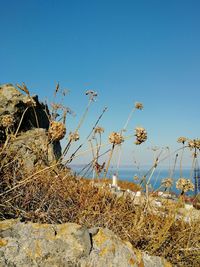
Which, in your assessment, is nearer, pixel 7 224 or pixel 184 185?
pixel 7 224

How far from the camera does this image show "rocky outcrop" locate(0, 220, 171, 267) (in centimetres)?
266

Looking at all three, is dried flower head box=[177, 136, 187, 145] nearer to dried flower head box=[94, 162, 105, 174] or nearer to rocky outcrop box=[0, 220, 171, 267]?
dried flower head box=[94, 162, 105, 174]

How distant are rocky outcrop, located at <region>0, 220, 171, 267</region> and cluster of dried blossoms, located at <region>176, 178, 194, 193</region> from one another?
1170 millimetres

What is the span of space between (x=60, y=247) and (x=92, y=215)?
96cm

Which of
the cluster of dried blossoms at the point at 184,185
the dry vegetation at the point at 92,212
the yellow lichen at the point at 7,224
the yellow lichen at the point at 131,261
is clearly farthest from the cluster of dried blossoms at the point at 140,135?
the yellow lichen at the point at 7,224

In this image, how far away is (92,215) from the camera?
3.73m

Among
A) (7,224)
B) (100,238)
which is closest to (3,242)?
(7,224)

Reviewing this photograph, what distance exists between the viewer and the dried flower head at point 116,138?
3641mm

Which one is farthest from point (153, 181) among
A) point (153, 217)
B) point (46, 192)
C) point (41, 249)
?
point (41, 249)

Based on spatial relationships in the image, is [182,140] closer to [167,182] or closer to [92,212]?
[167,182]

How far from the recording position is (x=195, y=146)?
13.7 ft

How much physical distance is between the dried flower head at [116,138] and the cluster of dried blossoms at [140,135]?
199 mm

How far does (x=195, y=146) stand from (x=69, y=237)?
217 centimetres

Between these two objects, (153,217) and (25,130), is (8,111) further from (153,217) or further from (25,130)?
(153,217)
